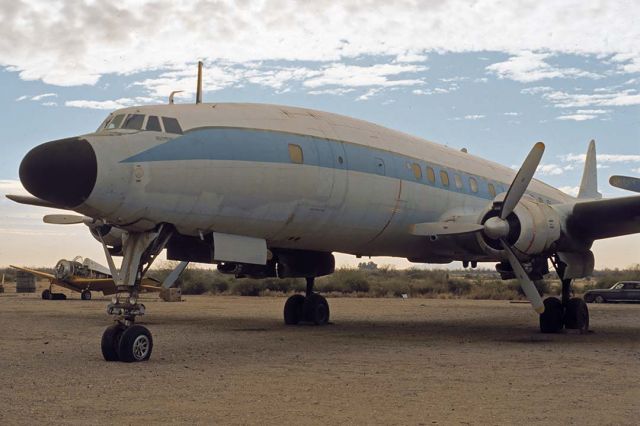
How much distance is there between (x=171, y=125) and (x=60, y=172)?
2361 millimetres

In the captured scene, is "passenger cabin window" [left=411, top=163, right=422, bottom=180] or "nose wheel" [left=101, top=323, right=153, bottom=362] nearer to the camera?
"nose wheel" [left=101, top=323, right=153, bottom=362]

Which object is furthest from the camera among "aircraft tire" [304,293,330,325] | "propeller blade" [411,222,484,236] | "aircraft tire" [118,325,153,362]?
"aircraft tire" [304,293,330,325]

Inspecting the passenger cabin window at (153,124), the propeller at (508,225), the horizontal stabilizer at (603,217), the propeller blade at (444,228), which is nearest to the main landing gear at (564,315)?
the horizontal stabilizer at (603,217)

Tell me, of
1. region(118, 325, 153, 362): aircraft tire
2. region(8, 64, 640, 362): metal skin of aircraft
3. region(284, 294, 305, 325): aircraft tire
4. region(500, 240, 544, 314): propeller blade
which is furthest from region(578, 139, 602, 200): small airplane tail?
region(118, 325, 153, 362): aircraft tire

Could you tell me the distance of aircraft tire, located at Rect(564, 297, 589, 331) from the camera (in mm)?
18016

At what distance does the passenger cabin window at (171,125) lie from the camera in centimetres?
1195

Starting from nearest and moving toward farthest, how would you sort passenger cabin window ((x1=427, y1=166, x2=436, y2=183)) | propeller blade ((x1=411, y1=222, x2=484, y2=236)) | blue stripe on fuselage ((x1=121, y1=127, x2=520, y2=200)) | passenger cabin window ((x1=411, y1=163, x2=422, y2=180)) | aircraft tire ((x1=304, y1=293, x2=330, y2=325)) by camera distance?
blue stripe on fuselage ((x1=121, y1=127, x2=520, y2=200)) → propeller blade ((x1=411, y1=222, x2=484, y2=236)) → passenger cabin window ((x1=411, y1=163, x2=422, y2=180)) → passenger cabin window ((x1=427, y1=166, x2=436, y2=183)) → aircraft tire ((x1=304, y1=293, x2=330, y2=325))

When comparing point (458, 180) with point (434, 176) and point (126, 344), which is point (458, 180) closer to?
point (434, 176)

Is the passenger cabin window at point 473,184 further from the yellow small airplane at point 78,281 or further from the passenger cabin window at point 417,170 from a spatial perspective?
the yellow small airplane at point 78,281

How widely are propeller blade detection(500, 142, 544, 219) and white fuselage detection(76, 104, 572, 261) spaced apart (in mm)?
1995

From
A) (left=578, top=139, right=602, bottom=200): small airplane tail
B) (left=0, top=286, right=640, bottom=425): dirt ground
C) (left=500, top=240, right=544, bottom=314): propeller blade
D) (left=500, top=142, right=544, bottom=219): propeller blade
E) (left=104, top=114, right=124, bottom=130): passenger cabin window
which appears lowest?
(left=0, top=286, right=640, bottom=425): dirt ground

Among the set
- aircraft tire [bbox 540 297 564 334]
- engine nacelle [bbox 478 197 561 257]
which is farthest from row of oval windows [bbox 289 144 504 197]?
aircraft tire [bbox 540 297 564 334]

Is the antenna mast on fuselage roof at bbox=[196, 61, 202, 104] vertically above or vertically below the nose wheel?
above

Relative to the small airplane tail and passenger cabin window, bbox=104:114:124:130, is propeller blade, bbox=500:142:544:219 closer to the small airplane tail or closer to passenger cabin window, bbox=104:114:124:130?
passenger cabin window, bbox=104:114:124:130
